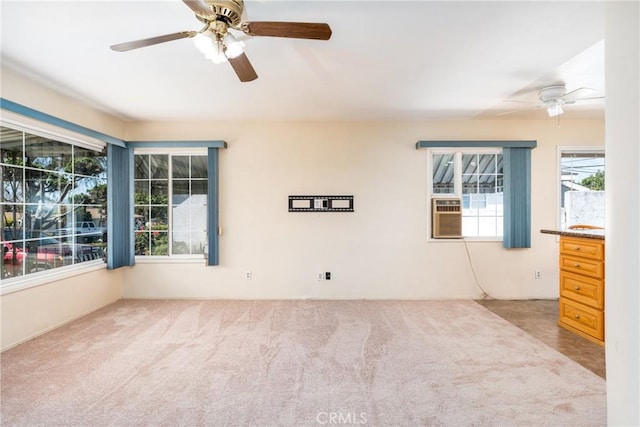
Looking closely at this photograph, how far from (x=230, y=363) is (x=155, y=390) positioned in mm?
539

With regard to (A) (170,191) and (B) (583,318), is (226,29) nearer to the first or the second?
(A) (170,191)

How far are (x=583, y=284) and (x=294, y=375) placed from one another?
292cm

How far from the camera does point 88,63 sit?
8.04 feet

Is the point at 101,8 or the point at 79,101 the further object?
the point at 79,101

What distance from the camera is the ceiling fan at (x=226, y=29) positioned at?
1.51m

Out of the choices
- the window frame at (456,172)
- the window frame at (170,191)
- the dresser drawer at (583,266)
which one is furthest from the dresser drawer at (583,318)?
the window frame at (170,191)

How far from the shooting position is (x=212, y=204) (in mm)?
3943

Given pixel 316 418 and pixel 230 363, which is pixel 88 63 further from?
pixel 316 418

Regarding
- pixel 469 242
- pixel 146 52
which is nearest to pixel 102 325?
pixel 146 52

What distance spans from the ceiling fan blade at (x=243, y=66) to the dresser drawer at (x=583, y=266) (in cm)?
349

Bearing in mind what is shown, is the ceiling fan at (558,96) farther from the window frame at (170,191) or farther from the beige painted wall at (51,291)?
the beige painted wall at (51,291)

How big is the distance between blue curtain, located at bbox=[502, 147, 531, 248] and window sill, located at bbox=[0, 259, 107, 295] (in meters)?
5.50

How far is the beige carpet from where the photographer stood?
175 centimetres

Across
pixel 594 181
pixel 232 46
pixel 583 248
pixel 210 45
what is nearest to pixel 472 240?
pixel 583 248
